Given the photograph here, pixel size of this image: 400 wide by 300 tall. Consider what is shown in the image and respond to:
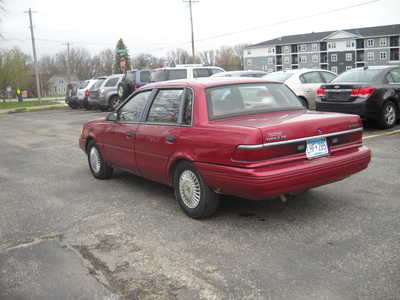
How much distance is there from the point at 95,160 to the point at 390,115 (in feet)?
24.0

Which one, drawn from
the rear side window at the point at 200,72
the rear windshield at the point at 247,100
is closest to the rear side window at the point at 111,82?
the rear side window at the point at 200,72

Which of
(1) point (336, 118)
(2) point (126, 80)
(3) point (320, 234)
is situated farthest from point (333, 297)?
(2) point (126, 80)

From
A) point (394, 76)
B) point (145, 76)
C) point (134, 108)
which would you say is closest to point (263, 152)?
point (134, 108)

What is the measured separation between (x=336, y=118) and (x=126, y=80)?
53.6 ft

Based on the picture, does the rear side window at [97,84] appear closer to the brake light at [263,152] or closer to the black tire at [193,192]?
the black tire at [193,192]

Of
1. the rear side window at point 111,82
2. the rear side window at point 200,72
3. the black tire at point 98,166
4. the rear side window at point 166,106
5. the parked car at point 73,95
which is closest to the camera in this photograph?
the rear side window at point 166,106

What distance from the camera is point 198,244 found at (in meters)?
4.14

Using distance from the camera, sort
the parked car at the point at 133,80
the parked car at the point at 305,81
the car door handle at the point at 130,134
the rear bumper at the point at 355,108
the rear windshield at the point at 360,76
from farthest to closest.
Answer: the parked car at the point at 133,80 < the parked car at the point at 305,81 < the rear windshield at the point at 360,76 < the rear bumper at the point at 355,108 < the car door handle at the point at 130,134

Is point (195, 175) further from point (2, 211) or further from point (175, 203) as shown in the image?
point (2, 211)

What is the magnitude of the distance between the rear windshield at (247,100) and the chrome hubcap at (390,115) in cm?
604

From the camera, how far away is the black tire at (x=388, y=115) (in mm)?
10508

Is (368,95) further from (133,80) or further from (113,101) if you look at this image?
(113,101)

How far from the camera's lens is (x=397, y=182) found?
5957 mm

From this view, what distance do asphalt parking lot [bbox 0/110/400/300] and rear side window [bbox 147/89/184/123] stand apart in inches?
42.3
